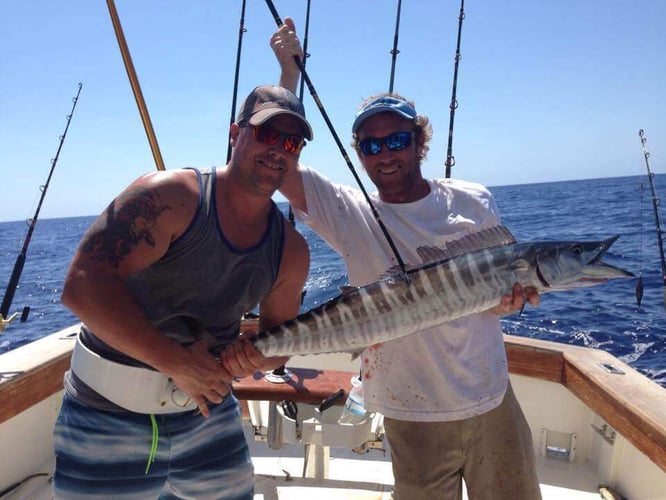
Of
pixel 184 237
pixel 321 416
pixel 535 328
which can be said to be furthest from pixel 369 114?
pixel 535 328

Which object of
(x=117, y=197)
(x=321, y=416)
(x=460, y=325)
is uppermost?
(x=117, y=197)

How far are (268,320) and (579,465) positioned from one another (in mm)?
2913

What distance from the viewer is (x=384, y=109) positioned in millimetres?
2607

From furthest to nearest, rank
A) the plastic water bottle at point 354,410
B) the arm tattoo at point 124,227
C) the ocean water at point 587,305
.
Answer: the ocean water at point 587,305
the plastic water bottle at point 354,410
the arm tattoo at point 124,227

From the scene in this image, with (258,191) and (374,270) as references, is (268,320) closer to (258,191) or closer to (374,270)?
(374,270)

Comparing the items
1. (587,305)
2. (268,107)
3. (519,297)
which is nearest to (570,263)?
(519,297)

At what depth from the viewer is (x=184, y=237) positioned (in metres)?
2.16

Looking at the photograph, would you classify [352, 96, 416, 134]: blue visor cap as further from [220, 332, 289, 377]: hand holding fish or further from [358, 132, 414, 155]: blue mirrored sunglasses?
[220, 332, 289, 377]: hand holding fish

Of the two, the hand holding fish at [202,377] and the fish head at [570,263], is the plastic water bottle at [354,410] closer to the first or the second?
the hand holding fish at [202,377]

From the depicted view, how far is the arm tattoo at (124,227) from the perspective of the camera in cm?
195

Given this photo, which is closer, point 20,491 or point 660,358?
point 20,491

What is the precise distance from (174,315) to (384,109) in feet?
4.82

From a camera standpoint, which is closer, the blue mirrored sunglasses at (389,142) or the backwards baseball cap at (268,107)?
the backwards baseball cap at (268,107)

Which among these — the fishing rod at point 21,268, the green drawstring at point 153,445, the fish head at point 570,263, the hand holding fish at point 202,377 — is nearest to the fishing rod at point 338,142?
the fish head at point 570,263
